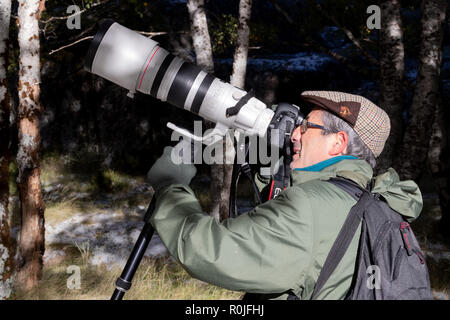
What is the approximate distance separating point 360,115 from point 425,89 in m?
3.23

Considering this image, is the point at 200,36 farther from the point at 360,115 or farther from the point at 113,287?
the point at 360,115

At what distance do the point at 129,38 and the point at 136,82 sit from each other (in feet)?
0.74

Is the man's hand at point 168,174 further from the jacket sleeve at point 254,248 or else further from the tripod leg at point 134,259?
the jacket sleeve at point 254,248

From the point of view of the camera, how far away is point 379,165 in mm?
4223

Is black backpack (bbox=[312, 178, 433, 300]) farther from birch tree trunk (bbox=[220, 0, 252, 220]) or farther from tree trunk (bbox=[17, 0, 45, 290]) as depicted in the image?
birch tree trunk (bbox=[220, 0, 252, 220])

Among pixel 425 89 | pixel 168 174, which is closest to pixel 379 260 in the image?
pixel 168 174

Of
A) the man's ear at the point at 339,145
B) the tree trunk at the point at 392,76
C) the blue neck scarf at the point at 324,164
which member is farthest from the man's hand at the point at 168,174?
the tree trunk at the point at 392,76

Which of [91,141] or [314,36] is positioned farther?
[314,36]

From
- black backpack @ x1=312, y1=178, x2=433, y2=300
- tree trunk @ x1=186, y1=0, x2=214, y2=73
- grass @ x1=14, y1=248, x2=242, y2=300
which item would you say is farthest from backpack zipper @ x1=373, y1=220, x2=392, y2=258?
tree trunk @ x1=186, y1=0, x2=214, y2=73

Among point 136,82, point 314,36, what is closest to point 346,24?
point 314,36

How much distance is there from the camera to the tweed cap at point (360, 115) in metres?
1.59

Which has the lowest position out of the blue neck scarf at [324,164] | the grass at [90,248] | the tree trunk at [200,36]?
the grass at [90,248]

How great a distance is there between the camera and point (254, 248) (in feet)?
3.96

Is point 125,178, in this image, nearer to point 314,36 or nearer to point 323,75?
point 323,75
